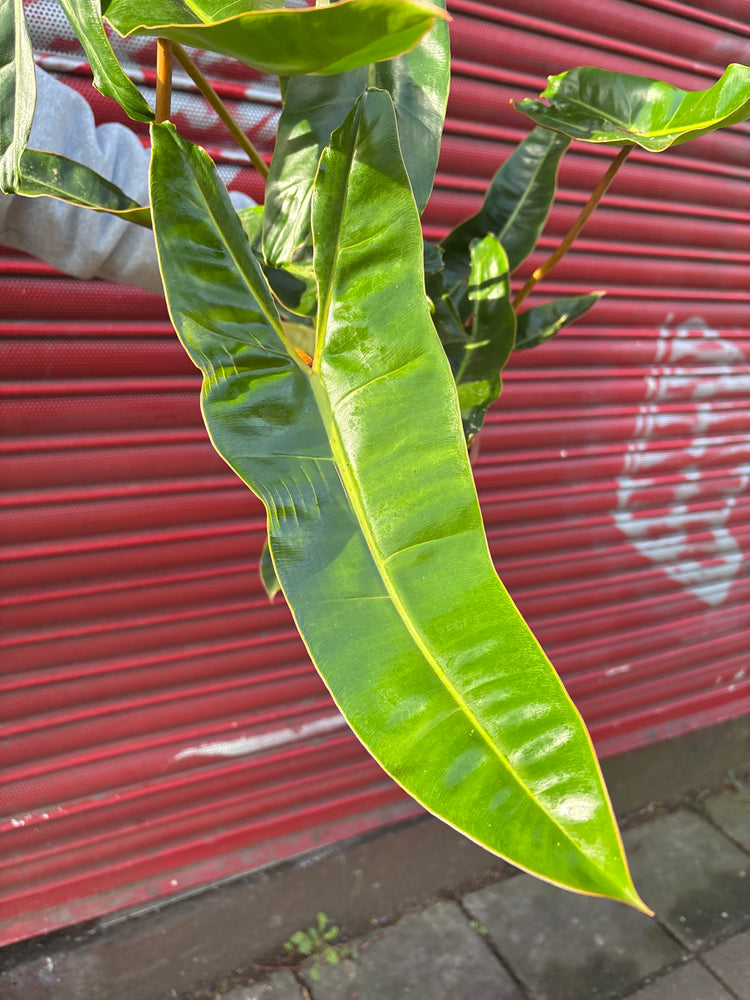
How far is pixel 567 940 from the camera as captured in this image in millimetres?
2111

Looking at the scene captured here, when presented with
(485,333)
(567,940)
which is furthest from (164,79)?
(567,940)

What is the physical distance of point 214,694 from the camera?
1.91 meters

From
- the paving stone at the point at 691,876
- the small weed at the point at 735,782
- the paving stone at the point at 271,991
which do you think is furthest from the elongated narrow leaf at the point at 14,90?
the small weed at the point at 735,782

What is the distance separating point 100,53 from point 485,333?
51 cm

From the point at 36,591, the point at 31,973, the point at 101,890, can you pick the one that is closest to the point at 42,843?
the point at 101,890

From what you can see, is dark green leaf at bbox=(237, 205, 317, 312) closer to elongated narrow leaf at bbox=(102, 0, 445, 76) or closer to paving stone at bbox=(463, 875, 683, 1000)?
elongated narrow leaf at bbox=(102, 0, 445, 76)

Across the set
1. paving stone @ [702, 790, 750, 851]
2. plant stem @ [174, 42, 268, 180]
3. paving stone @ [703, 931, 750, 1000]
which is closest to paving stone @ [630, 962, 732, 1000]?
paving stone @ [703, 931, 750, 1000]

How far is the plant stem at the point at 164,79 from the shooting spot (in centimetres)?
61

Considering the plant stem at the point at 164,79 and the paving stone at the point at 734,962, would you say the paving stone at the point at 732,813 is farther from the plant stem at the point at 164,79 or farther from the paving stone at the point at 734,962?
the plant stem at the point at 164,79

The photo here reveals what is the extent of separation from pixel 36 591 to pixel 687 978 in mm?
2115

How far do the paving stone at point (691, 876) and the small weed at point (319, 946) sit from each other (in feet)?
3.27

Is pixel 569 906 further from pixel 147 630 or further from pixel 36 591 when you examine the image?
pixel 36 591

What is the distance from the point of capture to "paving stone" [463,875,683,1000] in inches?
78.7

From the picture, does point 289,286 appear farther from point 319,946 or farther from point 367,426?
point 319,946
